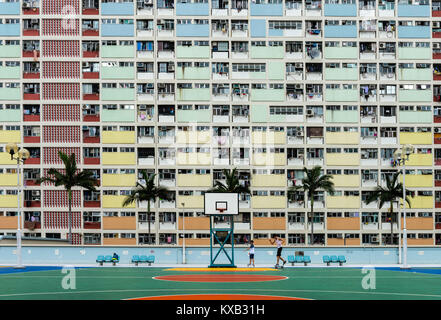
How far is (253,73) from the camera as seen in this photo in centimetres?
7756

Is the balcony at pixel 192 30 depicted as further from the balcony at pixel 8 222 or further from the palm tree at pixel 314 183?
the balcony at pixel 8 222

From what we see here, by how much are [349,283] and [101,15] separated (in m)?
56.5

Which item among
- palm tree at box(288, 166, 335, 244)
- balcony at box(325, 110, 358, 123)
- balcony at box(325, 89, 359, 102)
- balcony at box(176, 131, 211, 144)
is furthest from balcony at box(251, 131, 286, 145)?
balcony at box(325, 89, 359, 102)

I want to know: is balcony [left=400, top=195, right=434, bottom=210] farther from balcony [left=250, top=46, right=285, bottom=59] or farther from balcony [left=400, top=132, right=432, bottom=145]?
balcony [left=250, top=46, right=285, bottom=59]

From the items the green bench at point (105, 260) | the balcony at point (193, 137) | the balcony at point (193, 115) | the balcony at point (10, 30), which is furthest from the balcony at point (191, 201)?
the green bench at point (105, 260)

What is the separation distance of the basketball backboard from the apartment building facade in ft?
109

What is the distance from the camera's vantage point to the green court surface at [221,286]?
955 inches

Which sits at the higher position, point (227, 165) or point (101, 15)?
point (101, 15)

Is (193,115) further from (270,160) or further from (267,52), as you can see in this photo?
(267,52)

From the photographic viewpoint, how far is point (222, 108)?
7756 cm
